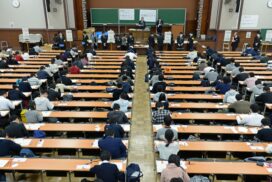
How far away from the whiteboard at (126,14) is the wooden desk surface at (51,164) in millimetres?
16724

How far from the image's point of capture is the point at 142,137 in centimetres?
775

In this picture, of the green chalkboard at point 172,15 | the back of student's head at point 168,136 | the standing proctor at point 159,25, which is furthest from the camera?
the green chalkboard at point 172,15

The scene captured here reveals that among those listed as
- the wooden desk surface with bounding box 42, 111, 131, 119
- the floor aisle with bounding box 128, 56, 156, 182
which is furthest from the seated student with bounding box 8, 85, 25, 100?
the floor aisle with bounding box 128, 56, 156, 182

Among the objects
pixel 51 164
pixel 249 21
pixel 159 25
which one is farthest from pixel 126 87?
A: pixel 249 21

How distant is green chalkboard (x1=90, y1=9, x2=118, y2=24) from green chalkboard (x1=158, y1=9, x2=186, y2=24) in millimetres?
3361

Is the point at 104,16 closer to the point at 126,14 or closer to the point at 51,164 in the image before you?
the point at 126,14

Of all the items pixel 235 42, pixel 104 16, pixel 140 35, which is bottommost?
pixel 235 42

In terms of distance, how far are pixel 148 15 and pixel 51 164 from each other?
17.0 m

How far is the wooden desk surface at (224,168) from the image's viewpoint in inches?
186

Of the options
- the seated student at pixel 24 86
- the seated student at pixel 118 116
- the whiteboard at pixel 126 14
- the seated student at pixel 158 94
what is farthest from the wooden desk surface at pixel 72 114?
the whiteboard at pixel 126 14

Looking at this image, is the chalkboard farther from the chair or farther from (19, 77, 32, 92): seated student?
(19, 77, 32, 92): seated student

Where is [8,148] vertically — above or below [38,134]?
above

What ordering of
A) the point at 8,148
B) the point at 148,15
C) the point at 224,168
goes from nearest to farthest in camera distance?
1. the point at 224,168
2. the point at 8,148
3. the point at 148,15

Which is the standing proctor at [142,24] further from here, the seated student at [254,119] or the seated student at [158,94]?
the seated student at [254,119]
